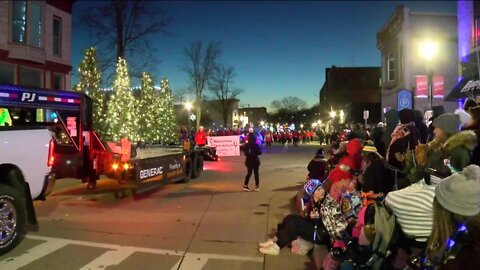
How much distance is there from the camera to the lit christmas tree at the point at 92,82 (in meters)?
24.6

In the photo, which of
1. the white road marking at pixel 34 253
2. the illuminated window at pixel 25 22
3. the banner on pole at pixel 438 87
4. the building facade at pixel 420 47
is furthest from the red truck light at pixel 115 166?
the building facade at pixel 420 47

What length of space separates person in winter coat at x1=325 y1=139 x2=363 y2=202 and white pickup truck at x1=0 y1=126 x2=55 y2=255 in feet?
14.9

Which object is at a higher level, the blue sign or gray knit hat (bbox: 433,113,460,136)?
the blue sign

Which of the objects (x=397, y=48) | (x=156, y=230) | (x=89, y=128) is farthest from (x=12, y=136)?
(x=397, y=48)

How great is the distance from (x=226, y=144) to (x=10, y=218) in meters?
14.0

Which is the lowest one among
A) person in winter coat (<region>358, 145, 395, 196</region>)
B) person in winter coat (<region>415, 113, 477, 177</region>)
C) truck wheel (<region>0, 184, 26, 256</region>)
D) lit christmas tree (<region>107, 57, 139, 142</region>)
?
truck wheel (<region>0, 184, 26, 256</region>)

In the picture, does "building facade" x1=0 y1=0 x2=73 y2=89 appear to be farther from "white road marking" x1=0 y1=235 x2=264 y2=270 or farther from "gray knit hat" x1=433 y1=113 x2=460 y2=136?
"gray knit hat" x1=433 y1=113 x2=460 y2=136

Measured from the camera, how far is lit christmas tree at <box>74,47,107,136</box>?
80.8ft

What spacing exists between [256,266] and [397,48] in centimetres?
2971

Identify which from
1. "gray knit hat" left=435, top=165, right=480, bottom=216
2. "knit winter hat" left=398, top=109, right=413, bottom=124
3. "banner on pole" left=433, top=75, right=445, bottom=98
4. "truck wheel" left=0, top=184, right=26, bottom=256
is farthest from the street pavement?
"banner on pole" left=433, top=75, right=445, bottom=98

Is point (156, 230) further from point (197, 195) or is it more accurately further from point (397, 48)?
point (397, 48)

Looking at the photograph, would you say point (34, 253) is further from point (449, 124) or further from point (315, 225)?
point (449, 124)

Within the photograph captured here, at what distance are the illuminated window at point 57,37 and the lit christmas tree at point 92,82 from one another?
1286 mm

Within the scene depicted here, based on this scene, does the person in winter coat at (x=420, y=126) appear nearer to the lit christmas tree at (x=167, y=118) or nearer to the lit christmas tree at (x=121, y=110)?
the lit christmas tree at (x=121, y=110)
